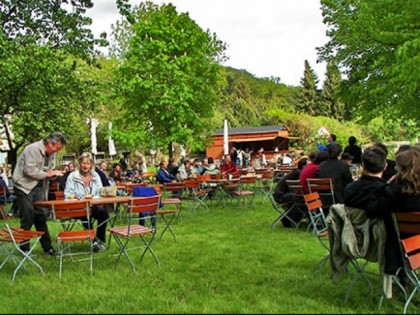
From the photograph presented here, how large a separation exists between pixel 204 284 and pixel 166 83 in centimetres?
1807

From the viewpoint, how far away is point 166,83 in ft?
74.1

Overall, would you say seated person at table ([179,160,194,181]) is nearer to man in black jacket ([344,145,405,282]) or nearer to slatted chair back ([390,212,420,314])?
man in black jacket ([344,145,405,282])

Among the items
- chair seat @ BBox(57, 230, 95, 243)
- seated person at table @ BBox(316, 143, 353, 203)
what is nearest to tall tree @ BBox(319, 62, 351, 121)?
seated person at table @ BBox(316, 143, 353, 203)

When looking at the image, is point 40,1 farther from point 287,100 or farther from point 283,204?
point 287,100

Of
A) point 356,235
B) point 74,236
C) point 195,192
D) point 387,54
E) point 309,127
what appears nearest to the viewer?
point 356,235

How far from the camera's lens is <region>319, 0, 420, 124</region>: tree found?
9875 mm

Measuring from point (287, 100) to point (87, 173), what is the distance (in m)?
73.0

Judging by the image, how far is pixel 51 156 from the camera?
700 centimetres

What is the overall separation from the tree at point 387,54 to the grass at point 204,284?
14.5 feet

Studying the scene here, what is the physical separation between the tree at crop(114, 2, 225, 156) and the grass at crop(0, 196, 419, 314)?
49.2ft

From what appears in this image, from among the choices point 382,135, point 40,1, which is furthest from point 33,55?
point 382,135

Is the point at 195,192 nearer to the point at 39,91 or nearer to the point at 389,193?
the point at 39,91

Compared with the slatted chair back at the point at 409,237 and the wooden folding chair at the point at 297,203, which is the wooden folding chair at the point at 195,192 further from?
the slatted chair back at the point at 409,237

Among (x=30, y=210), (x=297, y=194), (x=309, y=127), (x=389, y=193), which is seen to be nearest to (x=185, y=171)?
(x=297, y=194)
